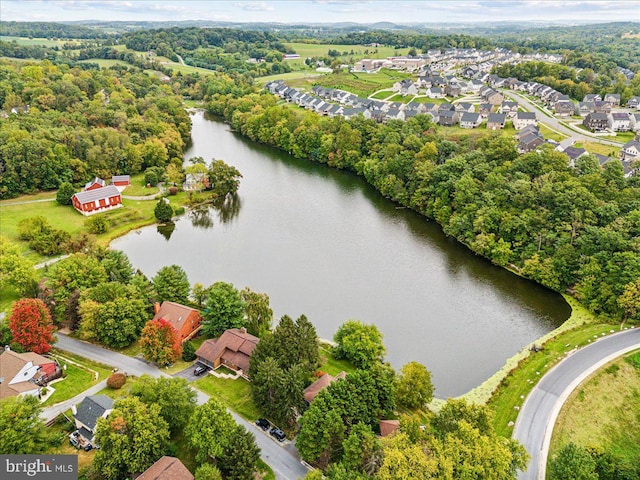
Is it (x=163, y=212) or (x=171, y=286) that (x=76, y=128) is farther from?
(x=171, y=286)

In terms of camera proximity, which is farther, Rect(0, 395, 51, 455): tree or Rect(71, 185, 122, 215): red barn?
Rect(71, 185, 122, 215): red barn

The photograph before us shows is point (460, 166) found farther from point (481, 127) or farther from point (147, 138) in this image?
point (147, 138)

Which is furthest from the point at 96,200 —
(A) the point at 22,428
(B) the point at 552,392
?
(B) the point at 552,392

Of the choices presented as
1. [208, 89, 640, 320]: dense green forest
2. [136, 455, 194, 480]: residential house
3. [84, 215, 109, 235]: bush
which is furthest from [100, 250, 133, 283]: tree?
[208, 89, 640, 320]: dense green forest

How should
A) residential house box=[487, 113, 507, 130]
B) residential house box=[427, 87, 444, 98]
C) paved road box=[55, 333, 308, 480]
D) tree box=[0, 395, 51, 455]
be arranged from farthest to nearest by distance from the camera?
1. residential house box=[427, 87, 444, 98]
2. residential house box=[487, 113, 507, 130]
3. paved road box=[55, 333, 308, 480]
4. tree box=[0, 395, 51, 455]

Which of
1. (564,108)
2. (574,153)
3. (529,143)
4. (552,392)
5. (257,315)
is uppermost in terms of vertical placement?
(564,108)

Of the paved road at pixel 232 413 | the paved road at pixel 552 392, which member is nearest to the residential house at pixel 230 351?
the paved road at pixel 232 413

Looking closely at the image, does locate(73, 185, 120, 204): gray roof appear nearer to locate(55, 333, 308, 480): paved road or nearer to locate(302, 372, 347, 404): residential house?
locate(55, 333, 308, 480): paved road
